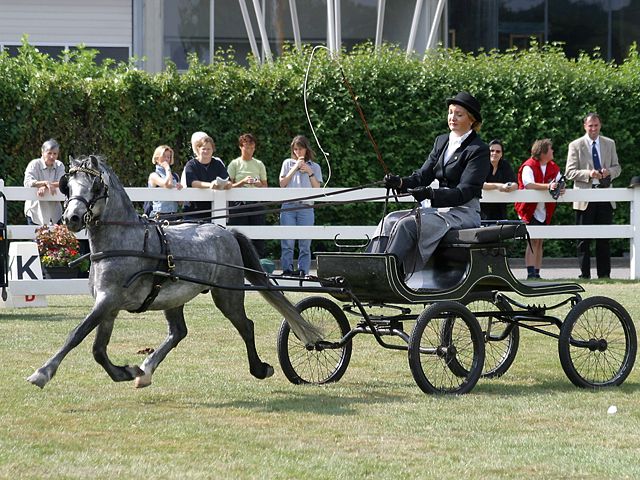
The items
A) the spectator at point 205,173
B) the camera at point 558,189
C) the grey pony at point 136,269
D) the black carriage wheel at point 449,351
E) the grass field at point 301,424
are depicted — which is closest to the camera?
the grass field at point 301,424

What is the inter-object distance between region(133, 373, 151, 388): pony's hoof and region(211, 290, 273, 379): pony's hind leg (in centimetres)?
71

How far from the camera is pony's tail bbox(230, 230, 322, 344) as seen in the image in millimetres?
8625

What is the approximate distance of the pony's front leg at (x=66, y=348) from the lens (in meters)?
7.56

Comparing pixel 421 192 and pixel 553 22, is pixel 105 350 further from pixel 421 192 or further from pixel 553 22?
pixel 553 22

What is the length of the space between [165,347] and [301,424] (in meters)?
1.76

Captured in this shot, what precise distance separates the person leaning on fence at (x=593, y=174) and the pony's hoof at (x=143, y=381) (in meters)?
10.1

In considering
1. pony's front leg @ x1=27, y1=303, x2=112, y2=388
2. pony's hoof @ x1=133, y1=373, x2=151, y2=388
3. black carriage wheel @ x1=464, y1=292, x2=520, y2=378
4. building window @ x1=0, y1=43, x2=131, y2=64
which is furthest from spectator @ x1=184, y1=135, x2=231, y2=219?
building window @ x1=0, y1=43, x2=131, y2=64

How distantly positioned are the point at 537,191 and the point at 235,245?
9053 mm

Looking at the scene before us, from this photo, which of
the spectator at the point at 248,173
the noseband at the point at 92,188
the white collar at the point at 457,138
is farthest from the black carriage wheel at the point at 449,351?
the spectator at the point at 248,173

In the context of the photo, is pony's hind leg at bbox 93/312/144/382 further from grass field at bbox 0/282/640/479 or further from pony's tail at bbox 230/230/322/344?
pony's tail at bbox 230/230/322/344

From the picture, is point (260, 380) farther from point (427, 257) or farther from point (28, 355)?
point (28, 355)

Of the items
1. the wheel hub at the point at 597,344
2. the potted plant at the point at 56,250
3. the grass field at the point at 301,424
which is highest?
the potted plant at the point at 56,250

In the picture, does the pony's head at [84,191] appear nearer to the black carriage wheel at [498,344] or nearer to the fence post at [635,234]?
the black carriage wheel at [498,344]

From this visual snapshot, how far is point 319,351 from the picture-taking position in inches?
355
